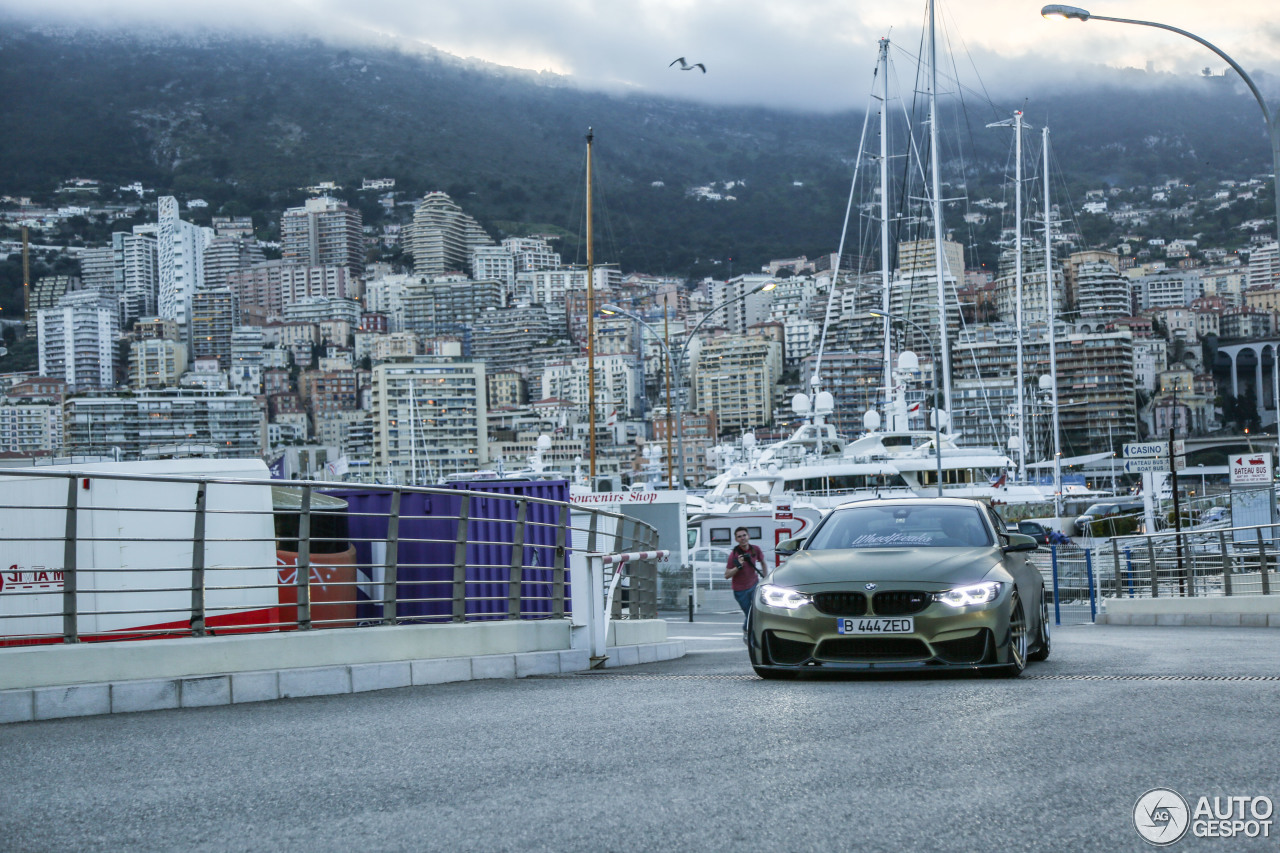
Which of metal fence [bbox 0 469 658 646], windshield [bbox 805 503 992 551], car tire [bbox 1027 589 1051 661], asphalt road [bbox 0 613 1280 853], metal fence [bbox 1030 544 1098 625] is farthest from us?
A: metal fence [bbox 1030 544 1098 625]

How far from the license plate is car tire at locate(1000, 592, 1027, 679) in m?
0.75

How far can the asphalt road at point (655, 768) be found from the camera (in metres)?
4.45

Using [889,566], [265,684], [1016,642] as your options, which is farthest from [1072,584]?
[265,684]

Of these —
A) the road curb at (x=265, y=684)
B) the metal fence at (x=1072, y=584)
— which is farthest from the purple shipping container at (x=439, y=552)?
the metal fence at (x=1072, y=584)

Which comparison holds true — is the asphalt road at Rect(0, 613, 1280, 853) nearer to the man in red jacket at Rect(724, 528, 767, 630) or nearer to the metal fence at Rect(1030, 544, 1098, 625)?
the man in red jacket at Rect(724, 528, 767, 630)

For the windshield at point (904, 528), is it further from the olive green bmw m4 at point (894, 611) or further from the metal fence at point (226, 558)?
the metal fence at point (226, 558)

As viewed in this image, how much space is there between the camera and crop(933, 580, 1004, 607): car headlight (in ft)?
29.9

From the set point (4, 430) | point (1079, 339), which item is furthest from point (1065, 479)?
point (4, 430)

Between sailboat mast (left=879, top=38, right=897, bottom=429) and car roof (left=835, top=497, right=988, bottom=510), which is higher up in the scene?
sailboat mast (left=879, top=38, right=897, bottom=429)

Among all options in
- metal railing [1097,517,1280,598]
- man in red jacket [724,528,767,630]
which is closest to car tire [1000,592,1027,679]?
man in red jacket [724,528,767,630]

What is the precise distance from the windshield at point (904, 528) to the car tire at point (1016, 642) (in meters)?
0.60

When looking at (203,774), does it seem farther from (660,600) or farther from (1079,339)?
(1079,339)

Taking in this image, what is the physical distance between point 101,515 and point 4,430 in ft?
379

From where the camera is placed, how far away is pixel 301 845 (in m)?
4.36
